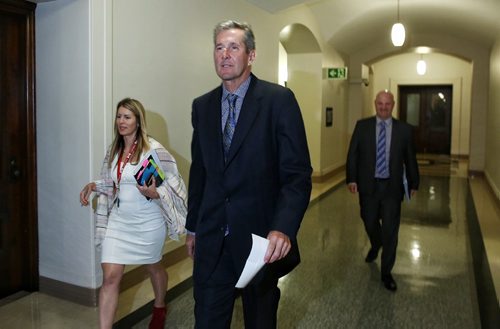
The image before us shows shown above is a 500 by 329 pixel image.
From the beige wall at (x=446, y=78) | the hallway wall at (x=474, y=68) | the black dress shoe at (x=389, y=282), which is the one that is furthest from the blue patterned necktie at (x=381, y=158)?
the beige wall at (x=446, y=78)

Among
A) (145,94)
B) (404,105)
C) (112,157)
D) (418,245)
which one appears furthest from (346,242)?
(404,105)

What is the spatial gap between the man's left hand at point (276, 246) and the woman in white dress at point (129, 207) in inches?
50.1

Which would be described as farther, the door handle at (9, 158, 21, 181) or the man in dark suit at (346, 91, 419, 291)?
the man in dark suit at (346, 91, 419, 291)

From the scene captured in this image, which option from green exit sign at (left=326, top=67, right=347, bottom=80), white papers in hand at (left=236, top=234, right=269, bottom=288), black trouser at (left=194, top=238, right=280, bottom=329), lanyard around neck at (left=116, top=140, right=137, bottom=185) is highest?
green exit sign at (left=326, top=67, right=347, bottom=80)

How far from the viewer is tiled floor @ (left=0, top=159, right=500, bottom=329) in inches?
141

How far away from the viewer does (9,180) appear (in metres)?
3.87

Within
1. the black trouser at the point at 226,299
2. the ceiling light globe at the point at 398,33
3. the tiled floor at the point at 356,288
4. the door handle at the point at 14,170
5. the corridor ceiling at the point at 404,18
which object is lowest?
the tiled floor at the point at 356,288

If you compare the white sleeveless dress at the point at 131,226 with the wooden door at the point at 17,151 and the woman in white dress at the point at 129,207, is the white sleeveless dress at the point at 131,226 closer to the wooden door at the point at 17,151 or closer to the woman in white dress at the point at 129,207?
the woman in white dress at the point at 129,207

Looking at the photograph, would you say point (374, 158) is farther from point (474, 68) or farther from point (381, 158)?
point (474, 68)

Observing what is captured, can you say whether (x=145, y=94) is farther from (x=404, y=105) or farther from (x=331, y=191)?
(x=404, y=105)

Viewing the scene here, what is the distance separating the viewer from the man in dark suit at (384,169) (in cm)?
442

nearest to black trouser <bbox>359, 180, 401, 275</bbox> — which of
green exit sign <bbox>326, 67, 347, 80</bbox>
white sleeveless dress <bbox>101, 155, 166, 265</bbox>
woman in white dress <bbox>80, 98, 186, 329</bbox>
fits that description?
woman in white dress <bbox>80, 98, 186, 329</bbox>

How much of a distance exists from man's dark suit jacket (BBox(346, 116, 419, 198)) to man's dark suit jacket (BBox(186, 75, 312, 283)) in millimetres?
2531

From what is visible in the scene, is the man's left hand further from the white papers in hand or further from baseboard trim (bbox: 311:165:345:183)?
baseboard trim (bbox: 311:165:345:183)
